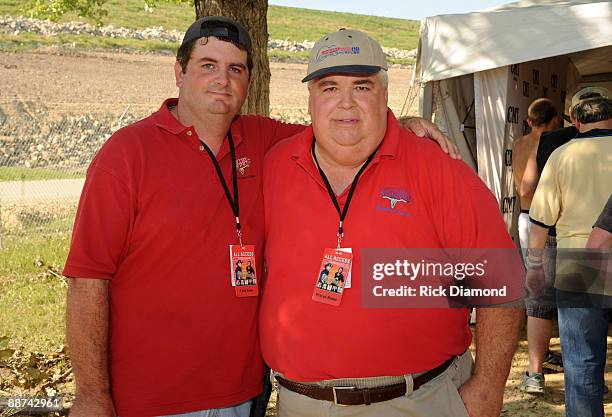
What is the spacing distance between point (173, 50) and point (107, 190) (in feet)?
131

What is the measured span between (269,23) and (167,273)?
202 feet

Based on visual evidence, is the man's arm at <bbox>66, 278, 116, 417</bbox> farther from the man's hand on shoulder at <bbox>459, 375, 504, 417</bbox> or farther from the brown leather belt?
the man's hand on shoulder at <bbox>459, 375, 504, 417</bbox>

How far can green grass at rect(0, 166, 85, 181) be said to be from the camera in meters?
14.9

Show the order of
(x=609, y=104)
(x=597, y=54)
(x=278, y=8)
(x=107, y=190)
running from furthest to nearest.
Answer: (x=278, y=8)
(x=597, y=54)
(x=609, y=104)
(x=107, y=190)

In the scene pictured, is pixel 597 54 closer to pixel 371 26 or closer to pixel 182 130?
pixel 182 130

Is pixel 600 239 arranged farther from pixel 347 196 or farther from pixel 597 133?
pixel 347 196

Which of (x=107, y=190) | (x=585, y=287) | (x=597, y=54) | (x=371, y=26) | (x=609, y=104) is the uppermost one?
(x=371, y=26)

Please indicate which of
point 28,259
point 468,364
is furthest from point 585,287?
point 28,259

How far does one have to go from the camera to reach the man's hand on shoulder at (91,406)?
96.4 inches

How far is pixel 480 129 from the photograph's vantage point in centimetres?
635

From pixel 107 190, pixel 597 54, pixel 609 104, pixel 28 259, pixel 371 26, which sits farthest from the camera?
pixel 371 26

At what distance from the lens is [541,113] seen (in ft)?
19.9

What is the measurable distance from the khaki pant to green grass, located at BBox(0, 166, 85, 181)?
13495 mm

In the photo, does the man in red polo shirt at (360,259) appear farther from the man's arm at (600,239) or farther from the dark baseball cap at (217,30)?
the man's arm at (600,239)
